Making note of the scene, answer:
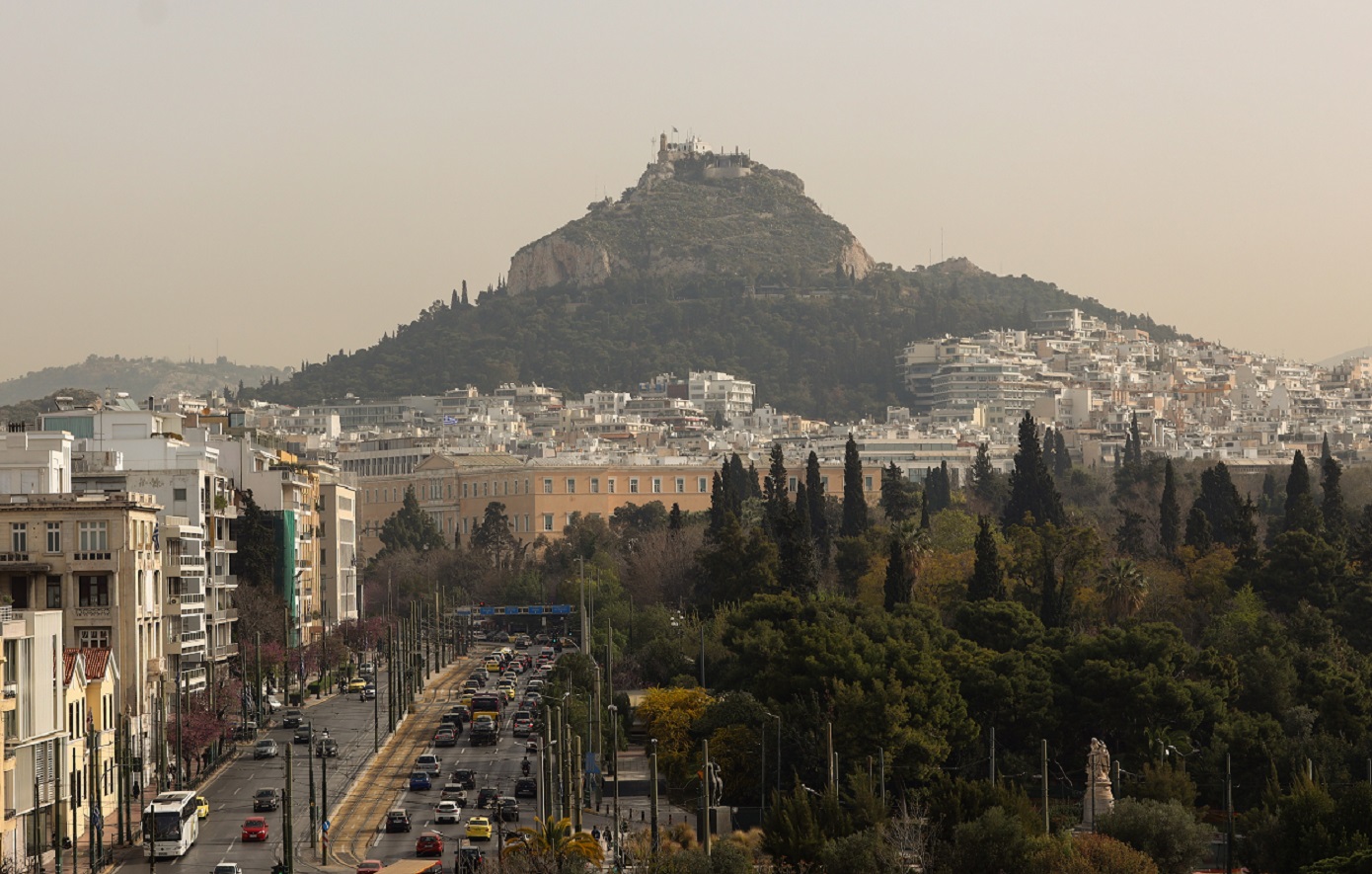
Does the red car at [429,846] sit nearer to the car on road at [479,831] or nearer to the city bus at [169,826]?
the car on road at [479,831]

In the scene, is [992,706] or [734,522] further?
[734,522]

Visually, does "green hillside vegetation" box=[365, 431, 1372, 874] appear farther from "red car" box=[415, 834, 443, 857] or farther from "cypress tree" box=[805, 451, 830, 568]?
"red car" box=[415, 834, 443, 857]

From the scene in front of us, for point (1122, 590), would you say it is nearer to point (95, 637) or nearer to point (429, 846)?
point (95, 637)

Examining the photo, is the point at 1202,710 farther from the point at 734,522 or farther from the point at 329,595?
the point at 329,595

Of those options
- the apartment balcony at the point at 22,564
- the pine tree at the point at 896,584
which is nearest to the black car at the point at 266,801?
the apartment balcony at the point at 22,564

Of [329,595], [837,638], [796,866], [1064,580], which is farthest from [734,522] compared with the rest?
[796,866]

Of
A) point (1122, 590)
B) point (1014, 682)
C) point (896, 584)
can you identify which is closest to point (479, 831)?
point (1014, 682)

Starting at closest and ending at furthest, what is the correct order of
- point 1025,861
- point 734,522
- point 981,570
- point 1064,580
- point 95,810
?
point 1025,861 → point 95,810 → point 981,570 → point 1064,580 → point 734,522
